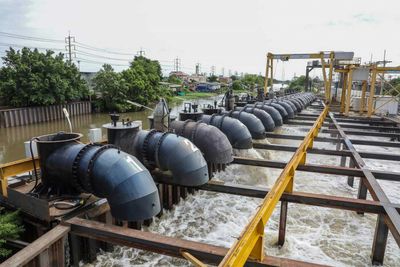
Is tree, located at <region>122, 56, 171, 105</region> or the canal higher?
tree, located at <region>122, 56, 171, 105</region>

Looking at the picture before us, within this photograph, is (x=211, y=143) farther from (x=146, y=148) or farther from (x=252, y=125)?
(x=252, y=125)

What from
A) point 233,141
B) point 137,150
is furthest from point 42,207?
point 233,141

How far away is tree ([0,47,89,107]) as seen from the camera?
78.2 feet

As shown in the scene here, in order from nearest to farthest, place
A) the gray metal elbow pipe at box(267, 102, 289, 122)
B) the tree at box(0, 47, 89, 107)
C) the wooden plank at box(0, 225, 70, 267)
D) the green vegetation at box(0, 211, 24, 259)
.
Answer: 1. the wooden plank at box(0, 225, 70, 267)
2. the green vegetation at box(0, 211, 24, 259)
3. the gray metal elbow pipe at box(267, 102, 289, 122)
4. the tree at box(0, 47, 89, 107)

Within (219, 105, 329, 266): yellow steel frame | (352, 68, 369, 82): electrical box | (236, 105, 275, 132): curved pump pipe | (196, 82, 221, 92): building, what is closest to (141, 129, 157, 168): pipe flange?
(219, 105, 329, 266): yellow steel frame

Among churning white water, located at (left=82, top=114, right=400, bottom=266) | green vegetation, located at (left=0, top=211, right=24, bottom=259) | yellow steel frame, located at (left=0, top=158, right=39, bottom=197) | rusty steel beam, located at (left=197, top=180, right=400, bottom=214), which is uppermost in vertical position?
yellow steel frame, located at (left=0, top=158, right=39, bottom=197)

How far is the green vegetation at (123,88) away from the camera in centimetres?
3189

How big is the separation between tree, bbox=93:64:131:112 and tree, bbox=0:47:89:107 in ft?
19.7

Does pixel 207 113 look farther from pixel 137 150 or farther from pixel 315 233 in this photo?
pixel 315 233

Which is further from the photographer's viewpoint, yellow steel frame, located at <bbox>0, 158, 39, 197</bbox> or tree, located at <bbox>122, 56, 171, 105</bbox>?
tree, located at <bbox>122, 56, 171, 105</bbox>

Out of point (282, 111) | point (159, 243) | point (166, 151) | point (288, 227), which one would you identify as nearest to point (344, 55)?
point (282, 111)

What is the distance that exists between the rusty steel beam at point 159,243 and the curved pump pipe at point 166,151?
204 centimetres

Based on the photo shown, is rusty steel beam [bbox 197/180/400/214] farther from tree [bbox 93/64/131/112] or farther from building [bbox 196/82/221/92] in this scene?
building [bbox 196/82/221/92]

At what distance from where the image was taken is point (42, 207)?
4.77 m
